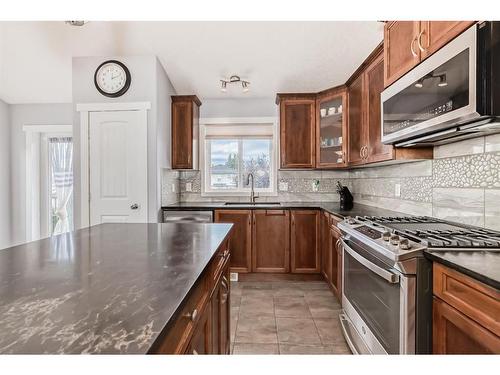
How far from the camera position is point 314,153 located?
360cm

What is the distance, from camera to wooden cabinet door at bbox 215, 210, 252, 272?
3.39 meters

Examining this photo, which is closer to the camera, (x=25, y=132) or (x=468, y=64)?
(x=468, y=64)

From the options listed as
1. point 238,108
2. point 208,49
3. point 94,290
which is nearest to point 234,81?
point 208,49

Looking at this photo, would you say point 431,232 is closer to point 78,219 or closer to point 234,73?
point 234,73

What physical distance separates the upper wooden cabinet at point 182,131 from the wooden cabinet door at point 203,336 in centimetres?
267

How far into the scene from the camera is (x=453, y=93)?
1.33 m

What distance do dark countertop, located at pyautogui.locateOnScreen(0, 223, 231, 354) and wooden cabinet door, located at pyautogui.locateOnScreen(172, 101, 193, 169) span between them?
220cm

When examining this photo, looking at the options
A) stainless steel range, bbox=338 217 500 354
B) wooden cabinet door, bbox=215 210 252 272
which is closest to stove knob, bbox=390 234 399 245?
stainless steel range, bbox=338 217 500 354

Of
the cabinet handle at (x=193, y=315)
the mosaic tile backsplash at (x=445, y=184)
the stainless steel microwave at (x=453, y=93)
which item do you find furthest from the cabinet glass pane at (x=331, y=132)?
the cabinet handle at (x=193, y=315)

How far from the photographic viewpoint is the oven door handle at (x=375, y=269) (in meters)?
1.38

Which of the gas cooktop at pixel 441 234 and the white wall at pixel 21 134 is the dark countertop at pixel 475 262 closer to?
the gas cooktop at pixel 441 234

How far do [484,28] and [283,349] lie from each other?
6.99 feet

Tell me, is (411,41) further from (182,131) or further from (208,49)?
(182,131)
